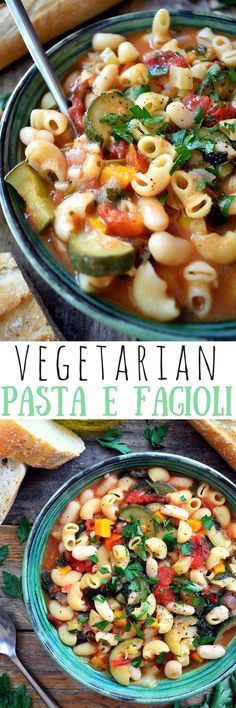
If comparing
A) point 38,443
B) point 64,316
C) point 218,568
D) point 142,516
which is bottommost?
point 218,568

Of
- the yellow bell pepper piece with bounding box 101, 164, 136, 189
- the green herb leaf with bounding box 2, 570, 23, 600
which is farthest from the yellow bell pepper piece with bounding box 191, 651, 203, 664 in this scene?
the yellow bell pepper piece with bounding box 101, 164, 136, 189

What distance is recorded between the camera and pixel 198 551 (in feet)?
8.98

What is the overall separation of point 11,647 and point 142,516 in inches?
22.9

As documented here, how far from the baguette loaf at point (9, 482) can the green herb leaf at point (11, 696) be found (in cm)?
50

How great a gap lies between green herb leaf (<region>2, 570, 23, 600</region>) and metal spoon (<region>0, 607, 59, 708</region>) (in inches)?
2.5

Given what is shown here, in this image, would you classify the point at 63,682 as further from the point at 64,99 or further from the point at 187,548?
the point at 64,99

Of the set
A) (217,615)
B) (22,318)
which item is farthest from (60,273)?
(217,615)

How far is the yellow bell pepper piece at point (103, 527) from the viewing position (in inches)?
108

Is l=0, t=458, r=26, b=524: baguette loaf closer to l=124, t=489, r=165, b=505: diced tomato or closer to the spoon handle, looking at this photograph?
l=124, t=489, r=165, b=505: diced tomato

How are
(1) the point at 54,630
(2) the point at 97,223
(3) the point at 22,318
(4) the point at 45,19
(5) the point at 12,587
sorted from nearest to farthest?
(2) the point at 97,223, (1) the point at 54,630, (5) the point at 12,587, (3) the point at 22,318, (4) the point at 45,19

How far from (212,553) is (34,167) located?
1311mm

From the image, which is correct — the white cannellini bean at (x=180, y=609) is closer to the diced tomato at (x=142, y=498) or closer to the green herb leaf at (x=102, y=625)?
the green herb leaf at (x=102, y=625)

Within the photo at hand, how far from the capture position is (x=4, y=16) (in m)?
3.11

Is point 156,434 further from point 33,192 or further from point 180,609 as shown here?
point 33,192
